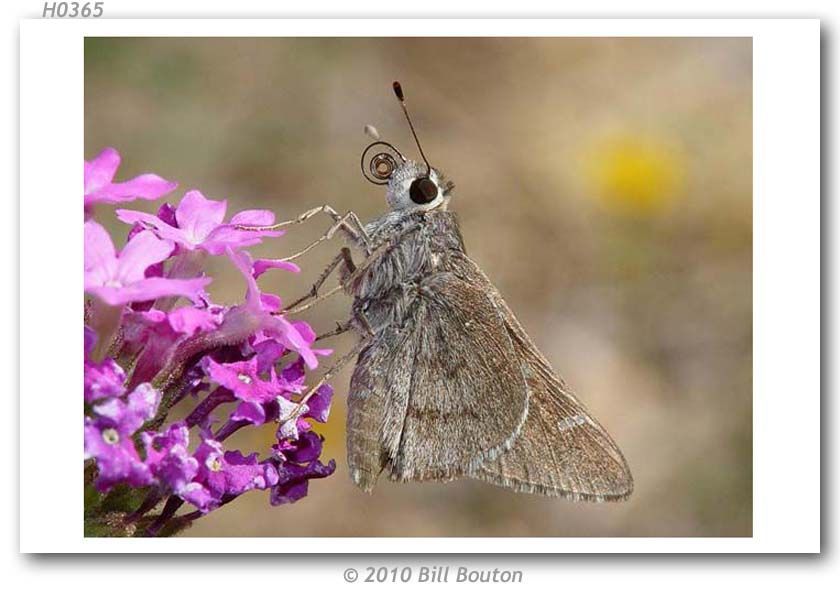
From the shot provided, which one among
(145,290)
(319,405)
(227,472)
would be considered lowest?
(227,472)

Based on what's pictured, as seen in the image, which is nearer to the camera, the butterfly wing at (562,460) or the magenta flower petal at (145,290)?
the magenta flower petal at (145,290)

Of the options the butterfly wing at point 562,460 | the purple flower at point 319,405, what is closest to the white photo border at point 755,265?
the butterfly wing at point 562,460

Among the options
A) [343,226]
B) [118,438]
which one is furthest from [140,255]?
[343,226]

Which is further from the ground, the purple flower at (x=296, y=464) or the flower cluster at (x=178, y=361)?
the flower cluster at (x=178, y=361)

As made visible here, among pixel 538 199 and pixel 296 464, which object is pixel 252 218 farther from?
pixel 538 199

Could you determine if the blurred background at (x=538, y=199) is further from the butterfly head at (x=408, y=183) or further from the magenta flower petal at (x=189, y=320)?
the magenta flower petal at (x=189, y=320)

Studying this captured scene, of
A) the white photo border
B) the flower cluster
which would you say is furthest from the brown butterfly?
the flower cluster

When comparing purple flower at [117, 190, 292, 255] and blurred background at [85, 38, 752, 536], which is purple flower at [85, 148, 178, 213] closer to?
purple flower at [117, 190, 292, 255]
